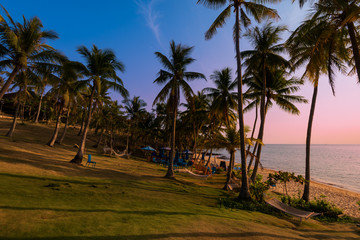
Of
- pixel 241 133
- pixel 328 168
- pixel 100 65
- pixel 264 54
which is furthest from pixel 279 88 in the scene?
pixel 328 168

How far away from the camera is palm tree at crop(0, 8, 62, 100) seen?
1055 cm

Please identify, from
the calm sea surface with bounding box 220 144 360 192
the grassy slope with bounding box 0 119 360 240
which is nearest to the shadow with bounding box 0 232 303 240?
the grassy slope with bounding box 0 119 360 240

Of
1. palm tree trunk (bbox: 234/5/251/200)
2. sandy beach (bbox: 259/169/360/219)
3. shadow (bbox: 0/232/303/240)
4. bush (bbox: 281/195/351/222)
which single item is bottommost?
sandy beach (bbox: 259/169/360/219)

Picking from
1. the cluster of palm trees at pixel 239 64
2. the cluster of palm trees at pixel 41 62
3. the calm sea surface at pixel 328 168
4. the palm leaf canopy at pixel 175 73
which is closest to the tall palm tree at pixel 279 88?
the cluster of palm trees at pixel 239 64

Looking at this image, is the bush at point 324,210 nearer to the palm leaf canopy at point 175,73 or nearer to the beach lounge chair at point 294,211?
the beach lounge chair at point 294,211

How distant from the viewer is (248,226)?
541 centimetres

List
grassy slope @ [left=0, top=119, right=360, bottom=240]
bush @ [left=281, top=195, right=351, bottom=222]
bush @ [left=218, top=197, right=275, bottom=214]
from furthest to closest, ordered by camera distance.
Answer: bush @ [left=281, top=195, right=351, bottom=222] < bush @ [left=218, top=197, right=275, bottom=214] < grassy slope @ [left=0, top=119, right=360, bottom=240]

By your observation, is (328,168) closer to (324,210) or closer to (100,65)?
(324,210)

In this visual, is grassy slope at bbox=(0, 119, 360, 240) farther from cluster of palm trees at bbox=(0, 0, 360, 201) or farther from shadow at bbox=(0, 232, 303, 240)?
cluster of palm trees at bbox=(0, 0, 360, 201)

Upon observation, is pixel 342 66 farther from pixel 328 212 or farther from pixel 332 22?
pixel 328 212

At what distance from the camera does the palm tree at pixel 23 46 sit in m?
10.5

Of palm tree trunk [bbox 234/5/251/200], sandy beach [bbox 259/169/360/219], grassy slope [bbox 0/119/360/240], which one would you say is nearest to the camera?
grassy slope [bbox 0/119/360/240]

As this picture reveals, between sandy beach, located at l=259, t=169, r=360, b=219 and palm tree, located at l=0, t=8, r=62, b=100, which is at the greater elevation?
palm tree, located at l=0, t=8, r=62, b=100

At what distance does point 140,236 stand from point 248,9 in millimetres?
13115
